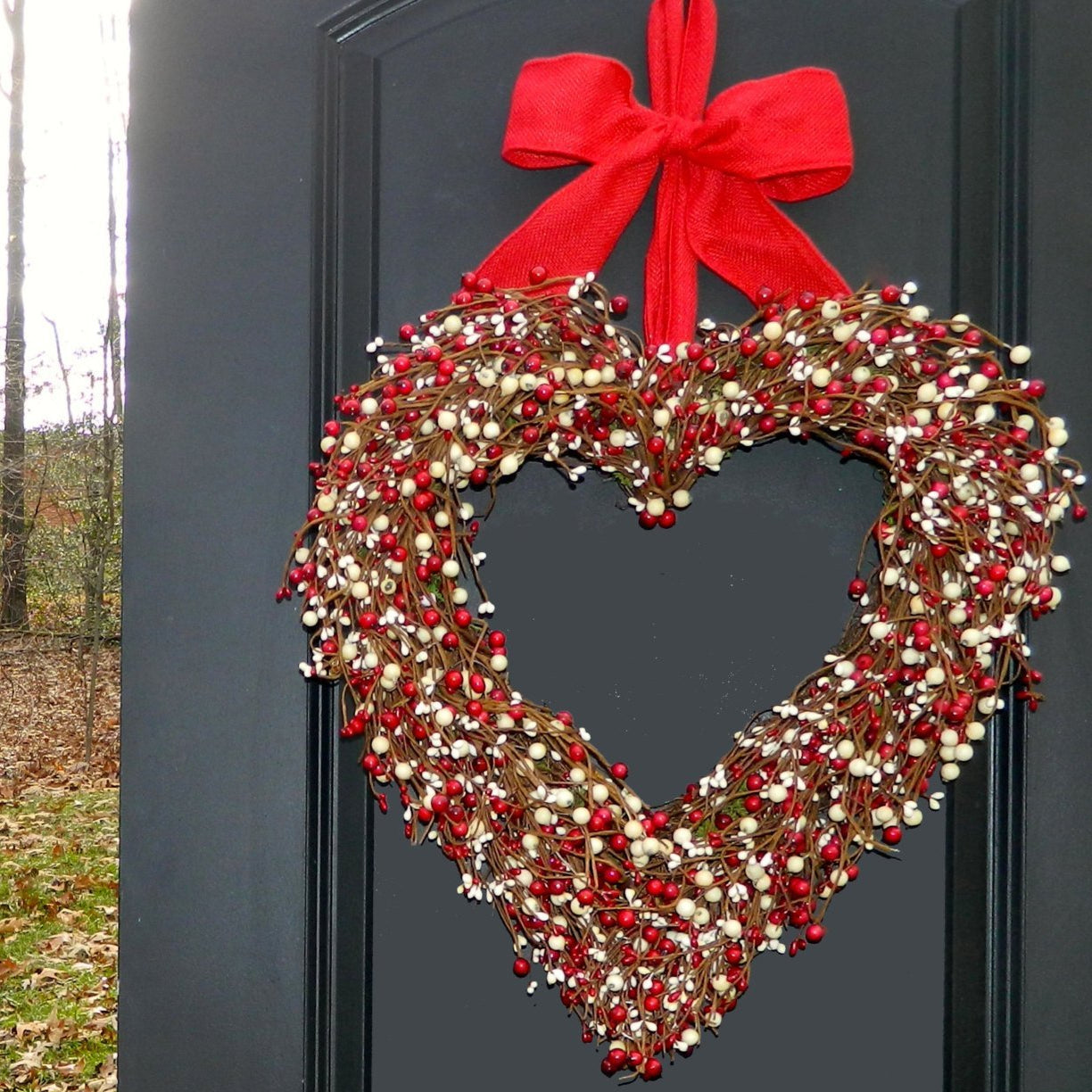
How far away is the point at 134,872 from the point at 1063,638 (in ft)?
2.53

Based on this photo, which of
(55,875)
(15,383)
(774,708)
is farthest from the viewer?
(55,875)

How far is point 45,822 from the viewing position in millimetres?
1847

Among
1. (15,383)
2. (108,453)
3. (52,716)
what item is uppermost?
(15,383)

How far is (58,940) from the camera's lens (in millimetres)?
1750

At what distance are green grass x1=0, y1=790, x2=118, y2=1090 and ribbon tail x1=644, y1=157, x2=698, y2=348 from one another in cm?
155

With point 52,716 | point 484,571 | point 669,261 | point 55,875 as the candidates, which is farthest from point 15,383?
point 669,261

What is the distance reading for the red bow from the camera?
751 millimetres

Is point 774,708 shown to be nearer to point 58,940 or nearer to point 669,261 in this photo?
point 669,261

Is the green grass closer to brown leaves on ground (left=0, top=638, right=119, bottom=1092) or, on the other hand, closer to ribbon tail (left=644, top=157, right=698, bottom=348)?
brown leaves on ground (left=0, top=638, right=119, bottom=1092)

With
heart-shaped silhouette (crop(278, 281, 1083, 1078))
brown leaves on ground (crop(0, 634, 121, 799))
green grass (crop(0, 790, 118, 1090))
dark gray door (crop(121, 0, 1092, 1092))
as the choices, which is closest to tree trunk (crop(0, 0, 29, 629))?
brown leaves on ground (crop(0, 634, 121, 799))

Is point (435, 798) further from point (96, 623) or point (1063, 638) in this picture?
point (96, 623)

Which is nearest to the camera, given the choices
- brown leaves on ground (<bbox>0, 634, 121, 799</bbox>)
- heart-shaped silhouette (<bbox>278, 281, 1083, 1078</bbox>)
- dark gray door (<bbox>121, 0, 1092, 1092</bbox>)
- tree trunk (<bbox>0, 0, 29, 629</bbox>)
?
heart-shaped silhouette (<bbox>278, 281, 1083, 1078</bbox>)

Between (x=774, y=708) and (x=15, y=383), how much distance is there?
1.47 m

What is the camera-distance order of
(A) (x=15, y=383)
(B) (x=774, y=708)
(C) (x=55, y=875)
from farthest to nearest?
1. (C) (x=55, y=875)
2. (A) (x=15, y=383)
3. (B) (x=774, y=708)
